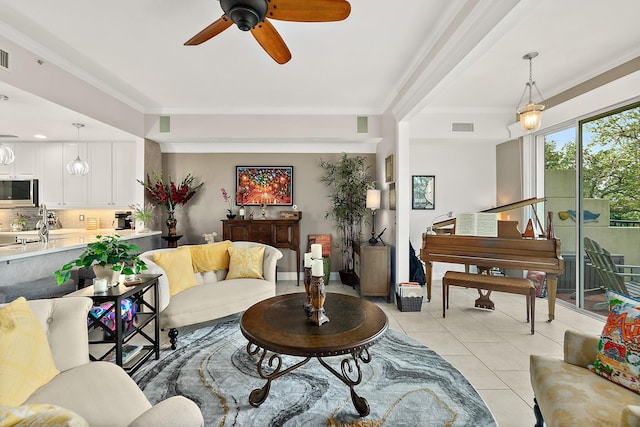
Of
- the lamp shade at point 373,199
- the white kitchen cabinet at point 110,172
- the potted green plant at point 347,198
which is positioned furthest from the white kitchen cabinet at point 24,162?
the lamp shade at point 373,199

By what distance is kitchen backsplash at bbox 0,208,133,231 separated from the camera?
5.05 meters

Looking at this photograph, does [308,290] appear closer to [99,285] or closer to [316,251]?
[316,251]

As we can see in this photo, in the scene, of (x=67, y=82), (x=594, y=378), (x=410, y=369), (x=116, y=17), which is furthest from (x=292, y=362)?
(x=67, y=82)

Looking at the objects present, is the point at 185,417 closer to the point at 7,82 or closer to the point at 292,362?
the point at 292,362

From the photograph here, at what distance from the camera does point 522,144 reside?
4.46 metres

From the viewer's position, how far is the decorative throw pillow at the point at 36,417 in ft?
2.25

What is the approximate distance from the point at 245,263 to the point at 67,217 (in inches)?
160

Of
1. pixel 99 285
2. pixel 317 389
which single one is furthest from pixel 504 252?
pixel 99 285

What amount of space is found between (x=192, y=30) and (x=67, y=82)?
174cm

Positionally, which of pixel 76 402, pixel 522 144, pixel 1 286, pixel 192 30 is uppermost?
pixel 192 30

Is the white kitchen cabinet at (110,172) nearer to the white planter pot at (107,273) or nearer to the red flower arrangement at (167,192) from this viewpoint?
the red flower arrangement at (167,192)

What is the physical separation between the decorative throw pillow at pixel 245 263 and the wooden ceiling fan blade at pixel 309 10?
2.46 m

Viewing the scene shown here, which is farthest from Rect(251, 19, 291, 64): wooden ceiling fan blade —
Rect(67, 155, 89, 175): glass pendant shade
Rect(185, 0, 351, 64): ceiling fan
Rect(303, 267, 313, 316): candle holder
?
Rect(67, 155, 89, 175): glass pendant shade

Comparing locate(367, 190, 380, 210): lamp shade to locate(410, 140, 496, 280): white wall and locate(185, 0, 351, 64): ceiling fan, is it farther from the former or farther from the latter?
locate(185, 0, 351, 64): ceiling fan
